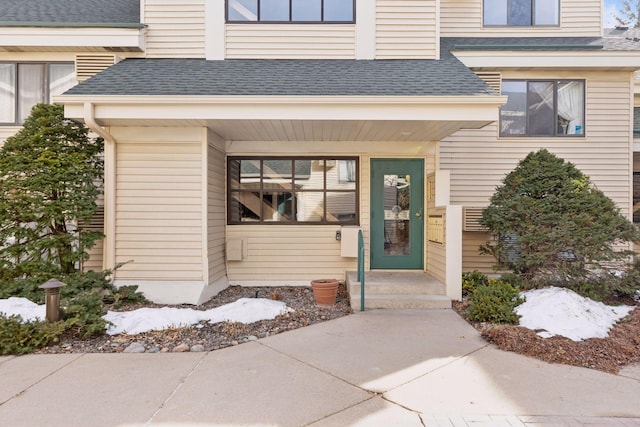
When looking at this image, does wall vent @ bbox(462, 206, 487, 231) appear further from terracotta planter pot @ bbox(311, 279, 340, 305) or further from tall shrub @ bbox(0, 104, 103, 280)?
tall shrub @ bbox(0, 104, 103, 280)

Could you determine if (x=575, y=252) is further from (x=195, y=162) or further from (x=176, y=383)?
(x=195, y=162)

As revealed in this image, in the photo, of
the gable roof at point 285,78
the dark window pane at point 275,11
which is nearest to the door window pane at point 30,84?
the gable roof at point 285,78

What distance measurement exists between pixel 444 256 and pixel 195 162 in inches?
153

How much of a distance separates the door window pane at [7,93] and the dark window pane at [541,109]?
911cm

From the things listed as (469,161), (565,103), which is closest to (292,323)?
(469,161)

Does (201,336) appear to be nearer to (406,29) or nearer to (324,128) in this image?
(324,128)

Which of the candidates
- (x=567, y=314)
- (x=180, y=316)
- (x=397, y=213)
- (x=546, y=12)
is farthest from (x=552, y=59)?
(x=180, y=316)

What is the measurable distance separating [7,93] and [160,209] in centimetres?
369

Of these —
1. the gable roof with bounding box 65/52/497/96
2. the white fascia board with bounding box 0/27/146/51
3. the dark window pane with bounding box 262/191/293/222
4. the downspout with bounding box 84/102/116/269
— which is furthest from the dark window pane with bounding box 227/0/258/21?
the dark window pane with bounding box 262/191/293/222

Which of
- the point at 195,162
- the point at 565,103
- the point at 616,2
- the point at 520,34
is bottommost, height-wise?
the point at 195,162

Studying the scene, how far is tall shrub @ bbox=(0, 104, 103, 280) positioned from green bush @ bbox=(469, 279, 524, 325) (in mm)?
5191

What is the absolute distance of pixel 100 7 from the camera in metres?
7.10

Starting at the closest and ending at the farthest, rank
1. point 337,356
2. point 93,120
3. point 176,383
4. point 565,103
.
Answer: point 176,383, point 337,356, point 93,120, point 565,103

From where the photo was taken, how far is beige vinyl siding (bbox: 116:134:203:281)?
543 cm
